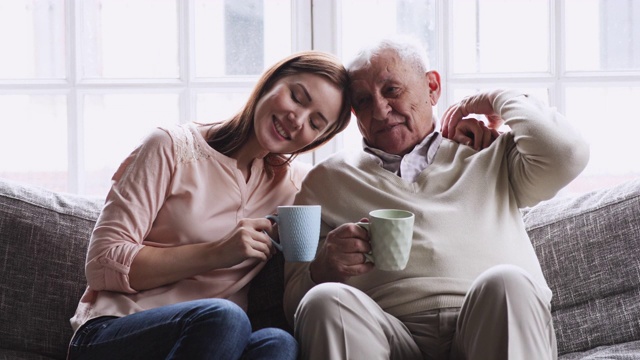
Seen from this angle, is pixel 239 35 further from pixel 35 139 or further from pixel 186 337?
pixel 186 337

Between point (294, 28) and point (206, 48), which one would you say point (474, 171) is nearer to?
point (294, 28)

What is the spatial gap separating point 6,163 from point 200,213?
1295 mm

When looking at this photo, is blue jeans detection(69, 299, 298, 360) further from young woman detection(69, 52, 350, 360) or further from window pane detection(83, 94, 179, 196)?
window pane detection(83, 94, 179, 196)

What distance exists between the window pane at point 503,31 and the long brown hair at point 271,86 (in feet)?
2.85

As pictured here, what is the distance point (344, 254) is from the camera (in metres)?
1.85

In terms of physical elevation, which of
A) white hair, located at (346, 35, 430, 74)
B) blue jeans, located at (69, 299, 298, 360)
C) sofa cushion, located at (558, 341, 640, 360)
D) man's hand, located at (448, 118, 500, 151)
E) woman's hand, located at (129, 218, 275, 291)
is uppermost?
white hair, located at (346, 35, 430, 74)

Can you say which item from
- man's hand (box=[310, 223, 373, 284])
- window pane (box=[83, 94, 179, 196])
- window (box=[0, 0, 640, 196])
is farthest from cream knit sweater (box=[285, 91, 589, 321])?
window pane (box=[83, 94, 179, 196])

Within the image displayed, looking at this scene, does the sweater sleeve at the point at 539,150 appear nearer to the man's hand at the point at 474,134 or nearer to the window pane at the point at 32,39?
the man's hand at the point at 474,134

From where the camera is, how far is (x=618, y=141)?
2959mm

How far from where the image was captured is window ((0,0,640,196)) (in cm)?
290

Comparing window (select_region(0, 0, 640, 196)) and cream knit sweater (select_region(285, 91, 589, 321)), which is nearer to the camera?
cream knit sweater (select_region(285, 91, 589, 321))

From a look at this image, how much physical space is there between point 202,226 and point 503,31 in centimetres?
148

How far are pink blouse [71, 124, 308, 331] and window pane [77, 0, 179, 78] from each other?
870 mm

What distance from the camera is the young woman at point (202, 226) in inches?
A: 70.7
